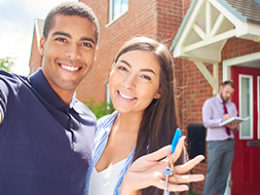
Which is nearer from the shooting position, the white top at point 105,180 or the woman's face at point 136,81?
the white top at point 105,180

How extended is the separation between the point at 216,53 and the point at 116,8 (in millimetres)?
4367

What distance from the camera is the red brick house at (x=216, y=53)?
4016 millimetres

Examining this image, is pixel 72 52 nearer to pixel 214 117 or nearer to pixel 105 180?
pixel 105 180

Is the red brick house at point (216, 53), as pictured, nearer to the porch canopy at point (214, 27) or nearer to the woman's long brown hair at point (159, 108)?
the porch canopy at point (214, 27)

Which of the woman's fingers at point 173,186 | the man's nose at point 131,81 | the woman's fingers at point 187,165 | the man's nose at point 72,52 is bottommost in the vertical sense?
the woman's fingers at point 173,186

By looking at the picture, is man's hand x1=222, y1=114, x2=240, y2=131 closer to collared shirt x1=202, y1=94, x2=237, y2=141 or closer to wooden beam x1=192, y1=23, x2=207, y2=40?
collared shirt x1=202, y1=94, x2=237, y2=141

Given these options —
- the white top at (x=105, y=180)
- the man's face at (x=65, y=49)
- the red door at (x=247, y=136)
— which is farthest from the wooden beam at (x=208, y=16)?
the white top at (x=105, y=180)

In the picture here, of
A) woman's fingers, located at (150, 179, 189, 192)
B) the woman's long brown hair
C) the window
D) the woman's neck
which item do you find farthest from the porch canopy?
the window

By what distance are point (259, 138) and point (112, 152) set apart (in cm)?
446

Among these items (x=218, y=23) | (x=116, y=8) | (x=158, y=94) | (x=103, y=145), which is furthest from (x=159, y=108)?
(x=116, y=8)

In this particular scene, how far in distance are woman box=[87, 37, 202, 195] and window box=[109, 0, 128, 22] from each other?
628 cm

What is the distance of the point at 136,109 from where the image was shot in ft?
5.79

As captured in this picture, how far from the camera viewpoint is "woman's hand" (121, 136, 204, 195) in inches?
39.5

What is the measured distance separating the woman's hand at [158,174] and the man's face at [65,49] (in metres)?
0.81
